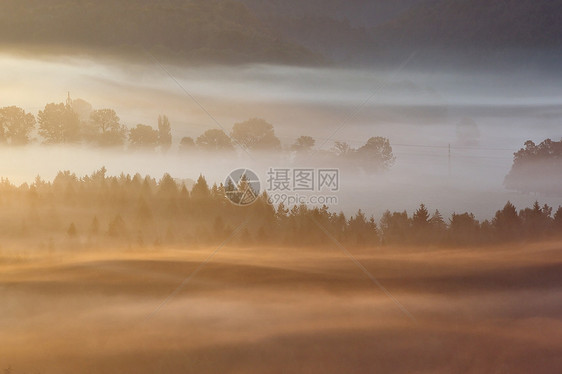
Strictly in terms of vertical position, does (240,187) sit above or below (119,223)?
above

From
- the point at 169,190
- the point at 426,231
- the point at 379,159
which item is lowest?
the point at 426,231

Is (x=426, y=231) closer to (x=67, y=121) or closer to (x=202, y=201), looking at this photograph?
(x=202, y=201)

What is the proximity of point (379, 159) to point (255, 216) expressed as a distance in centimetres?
733

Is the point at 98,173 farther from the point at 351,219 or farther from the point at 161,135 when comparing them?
the point at 351,219

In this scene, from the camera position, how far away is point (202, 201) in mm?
21531

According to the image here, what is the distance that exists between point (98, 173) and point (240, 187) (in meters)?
5.82

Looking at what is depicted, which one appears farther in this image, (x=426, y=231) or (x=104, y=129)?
(x=104, y=129)

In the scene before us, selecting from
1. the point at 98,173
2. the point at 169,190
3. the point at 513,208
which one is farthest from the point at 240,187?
the point at 513,208

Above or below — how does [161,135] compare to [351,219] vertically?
above

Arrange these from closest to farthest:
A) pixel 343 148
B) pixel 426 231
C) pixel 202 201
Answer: pixel 426 231 < pixel 202 201 < pixel 343 148

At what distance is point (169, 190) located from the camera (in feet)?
72.3

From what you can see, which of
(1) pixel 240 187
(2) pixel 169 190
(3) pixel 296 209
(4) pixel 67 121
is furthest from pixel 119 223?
(4) pixel 67 121

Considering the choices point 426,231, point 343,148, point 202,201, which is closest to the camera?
point 426,231

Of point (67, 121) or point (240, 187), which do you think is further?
point (67, 121)
